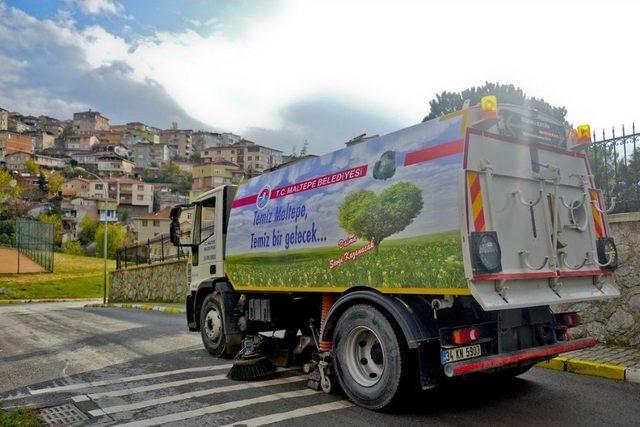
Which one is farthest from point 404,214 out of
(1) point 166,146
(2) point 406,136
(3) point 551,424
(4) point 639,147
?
(1) point 166,146

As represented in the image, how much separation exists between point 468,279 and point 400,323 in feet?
2.52

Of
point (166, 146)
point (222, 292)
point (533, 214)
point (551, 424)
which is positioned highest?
point (166, 146)

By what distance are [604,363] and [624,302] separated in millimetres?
1639

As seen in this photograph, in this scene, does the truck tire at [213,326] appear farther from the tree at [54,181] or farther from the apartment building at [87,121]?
the apartment building at [87,121]

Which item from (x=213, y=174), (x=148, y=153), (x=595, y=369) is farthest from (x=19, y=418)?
(x=148, y=153)

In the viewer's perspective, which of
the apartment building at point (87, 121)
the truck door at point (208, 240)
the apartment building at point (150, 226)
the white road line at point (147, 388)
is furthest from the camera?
the apartment building at point (87, 121)

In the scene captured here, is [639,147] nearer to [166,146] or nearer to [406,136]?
[406,136]

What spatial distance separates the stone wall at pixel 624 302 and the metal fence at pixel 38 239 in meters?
46.5

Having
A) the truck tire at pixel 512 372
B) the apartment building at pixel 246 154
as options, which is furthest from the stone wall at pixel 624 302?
the apartment building at pixel 246 154

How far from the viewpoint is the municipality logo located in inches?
254

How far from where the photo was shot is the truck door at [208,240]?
25.2 feet

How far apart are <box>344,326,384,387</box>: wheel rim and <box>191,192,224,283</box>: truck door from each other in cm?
332

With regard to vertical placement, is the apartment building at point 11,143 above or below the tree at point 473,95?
above

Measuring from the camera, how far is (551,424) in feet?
13.8
